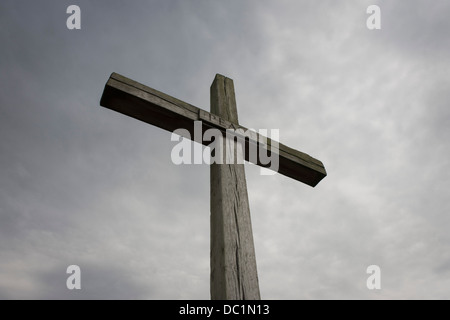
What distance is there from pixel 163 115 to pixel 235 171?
67 centimetres

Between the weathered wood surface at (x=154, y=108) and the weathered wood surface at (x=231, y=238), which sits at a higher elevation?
the weathered wood surface at (x=154, y=108)

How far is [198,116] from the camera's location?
7.55ft

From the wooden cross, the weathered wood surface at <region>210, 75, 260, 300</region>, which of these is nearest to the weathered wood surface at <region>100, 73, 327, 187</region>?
the wooden cross

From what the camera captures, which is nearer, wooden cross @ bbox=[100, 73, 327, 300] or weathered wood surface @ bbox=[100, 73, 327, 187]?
wooden cross @ bbox=[100, 73, 327, 300]

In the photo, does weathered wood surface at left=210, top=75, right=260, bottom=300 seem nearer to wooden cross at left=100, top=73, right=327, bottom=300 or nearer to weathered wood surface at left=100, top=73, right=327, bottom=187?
wooden cross at left=100, top=73, right=327, bottom=300

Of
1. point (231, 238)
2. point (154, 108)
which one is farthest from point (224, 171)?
point (154, 108)

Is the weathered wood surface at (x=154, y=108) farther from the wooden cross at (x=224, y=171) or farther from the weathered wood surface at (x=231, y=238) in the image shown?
the weathered wood surface at (x=231, y=238)

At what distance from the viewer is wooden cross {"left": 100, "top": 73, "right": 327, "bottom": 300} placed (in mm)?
1573

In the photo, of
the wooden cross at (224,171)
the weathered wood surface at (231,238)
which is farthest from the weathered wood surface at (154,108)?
the weathered wood surface at (231,238)

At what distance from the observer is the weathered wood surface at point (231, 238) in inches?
60.3

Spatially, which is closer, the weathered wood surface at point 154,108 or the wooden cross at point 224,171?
the wooden cross at point 224,171
